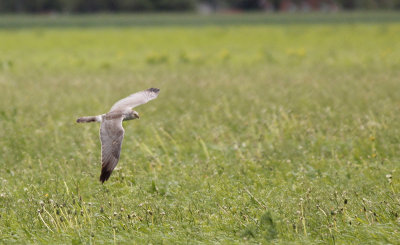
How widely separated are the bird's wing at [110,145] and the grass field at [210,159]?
0.59 metres

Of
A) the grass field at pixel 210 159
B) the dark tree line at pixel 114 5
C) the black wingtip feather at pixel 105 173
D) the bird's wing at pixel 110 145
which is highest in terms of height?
the bird's wing at pixel 110 145

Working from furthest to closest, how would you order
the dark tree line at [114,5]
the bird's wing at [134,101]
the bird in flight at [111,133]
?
the dark tree line at [114,5] → the bird's wing at [134,101] → the bird in flight at [111,133]

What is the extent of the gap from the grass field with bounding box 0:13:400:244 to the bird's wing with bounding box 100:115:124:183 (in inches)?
23.3

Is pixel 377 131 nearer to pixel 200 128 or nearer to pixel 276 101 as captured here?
pixel 200 128

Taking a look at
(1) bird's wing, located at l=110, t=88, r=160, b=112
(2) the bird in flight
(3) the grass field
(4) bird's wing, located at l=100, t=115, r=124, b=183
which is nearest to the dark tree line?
(3) the grass field

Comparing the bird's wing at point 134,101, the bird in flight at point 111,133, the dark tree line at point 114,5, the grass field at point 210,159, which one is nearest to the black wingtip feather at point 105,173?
the bird in flight at point 111,133

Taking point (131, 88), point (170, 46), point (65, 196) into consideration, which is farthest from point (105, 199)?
point (170, 46)

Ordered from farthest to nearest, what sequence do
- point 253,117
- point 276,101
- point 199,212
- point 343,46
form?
point 343,46 < point 276,101 < point 253,117 < point 199,212

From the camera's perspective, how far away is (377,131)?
12031 mm

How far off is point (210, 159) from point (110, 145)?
323 centimetres

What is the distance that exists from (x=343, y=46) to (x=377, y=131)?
75.6 ft

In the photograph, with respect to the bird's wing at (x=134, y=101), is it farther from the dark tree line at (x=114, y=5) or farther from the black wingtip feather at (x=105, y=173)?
the dark tree line at (x=114, y=5)

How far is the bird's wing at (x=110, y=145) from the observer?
7.70m

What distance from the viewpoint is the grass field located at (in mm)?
7738
